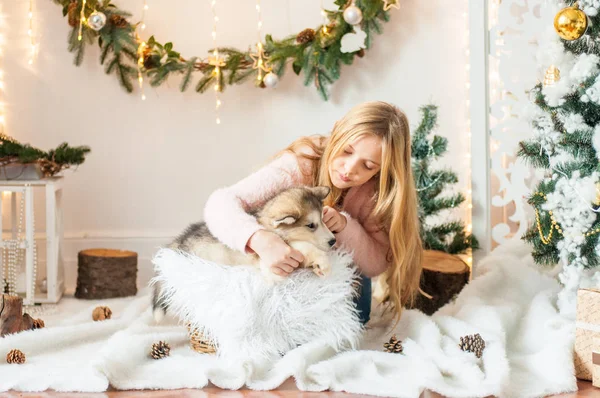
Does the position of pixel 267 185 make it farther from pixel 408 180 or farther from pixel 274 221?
pixel 408 180

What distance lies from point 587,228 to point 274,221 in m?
0.92

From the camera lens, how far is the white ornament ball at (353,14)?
2643mm

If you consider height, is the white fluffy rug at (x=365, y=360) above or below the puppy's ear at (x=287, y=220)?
below

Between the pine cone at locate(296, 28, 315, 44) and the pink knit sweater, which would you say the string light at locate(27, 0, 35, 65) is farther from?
the pink knit sweater

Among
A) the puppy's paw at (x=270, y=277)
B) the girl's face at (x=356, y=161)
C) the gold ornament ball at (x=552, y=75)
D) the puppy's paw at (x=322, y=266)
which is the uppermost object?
the gold ornament ball at (x=552, y=75)

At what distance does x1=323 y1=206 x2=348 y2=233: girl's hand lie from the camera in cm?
186

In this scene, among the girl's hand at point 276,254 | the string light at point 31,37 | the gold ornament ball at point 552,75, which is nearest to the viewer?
the girl's hand at point 276,254

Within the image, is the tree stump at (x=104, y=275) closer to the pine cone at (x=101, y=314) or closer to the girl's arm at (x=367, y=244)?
the pine cone at (x=101, y=314)

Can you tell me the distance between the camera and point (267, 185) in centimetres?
193

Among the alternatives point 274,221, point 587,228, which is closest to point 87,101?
point 274,221

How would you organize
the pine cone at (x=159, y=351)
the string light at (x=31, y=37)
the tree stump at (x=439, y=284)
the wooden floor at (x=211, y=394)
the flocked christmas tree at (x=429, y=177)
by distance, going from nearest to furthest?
the wooden floor at (x=211, y=394), the pine cone at (x=159, y=351), the tree stump at (x=439, y=284), the flocked christmas tree at (x=429, y=177), the string light at (x=31, y=37)

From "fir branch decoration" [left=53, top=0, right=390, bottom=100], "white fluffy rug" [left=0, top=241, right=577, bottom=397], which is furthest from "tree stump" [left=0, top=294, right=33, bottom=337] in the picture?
"fir branch decoration" [left=53, top=0, right=390, bottom=100]

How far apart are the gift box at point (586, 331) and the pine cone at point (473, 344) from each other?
0.81 ft

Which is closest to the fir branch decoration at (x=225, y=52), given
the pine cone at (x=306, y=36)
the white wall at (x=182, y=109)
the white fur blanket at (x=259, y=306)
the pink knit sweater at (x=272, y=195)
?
the pine cone at (x=306, y=36)
